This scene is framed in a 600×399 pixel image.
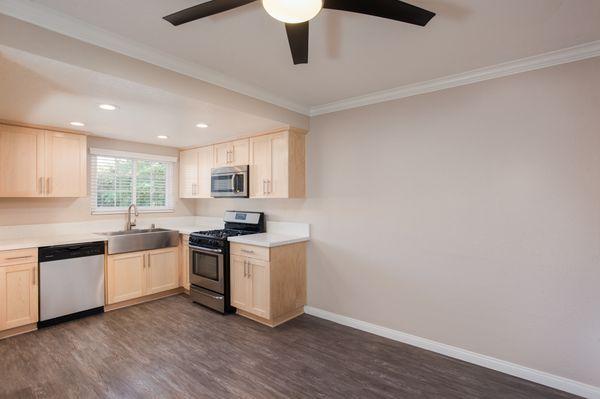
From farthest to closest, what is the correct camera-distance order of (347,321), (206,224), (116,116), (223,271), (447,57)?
(206,224)
(223,271)
(347,321)
(116,116)
(447,57)

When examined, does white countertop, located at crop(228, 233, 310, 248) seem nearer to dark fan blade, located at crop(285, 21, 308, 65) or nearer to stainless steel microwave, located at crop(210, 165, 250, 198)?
stainless steel microwave, located at crop(210, 165, 250, 198)

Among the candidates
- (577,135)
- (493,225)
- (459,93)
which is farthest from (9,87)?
(577,135)

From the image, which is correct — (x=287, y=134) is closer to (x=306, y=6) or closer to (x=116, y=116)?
(x=116, y=116)

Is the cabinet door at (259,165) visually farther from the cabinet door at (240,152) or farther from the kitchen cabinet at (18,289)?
the kitchen cabinet at (18,289)

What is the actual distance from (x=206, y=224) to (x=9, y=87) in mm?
3360

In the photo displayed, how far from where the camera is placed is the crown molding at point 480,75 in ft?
7.52

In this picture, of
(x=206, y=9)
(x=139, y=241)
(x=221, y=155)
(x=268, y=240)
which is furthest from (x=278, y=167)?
(x=206, y=9)

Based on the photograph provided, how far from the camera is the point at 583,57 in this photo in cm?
229

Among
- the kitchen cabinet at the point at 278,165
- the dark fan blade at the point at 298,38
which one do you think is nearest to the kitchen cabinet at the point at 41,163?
the kitchen cabinet at the point at 278,165

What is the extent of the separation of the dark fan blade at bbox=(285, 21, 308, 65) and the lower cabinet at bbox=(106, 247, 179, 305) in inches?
139

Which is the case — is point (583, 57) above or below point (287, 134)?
above

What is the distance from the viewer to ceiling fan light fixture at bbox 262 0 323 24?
1323 millimetres

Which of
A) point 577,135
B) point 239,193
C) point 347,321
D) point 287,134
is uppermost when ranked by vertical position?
point 287,134

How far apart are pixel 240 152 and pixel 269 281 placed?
1831 millimetres
